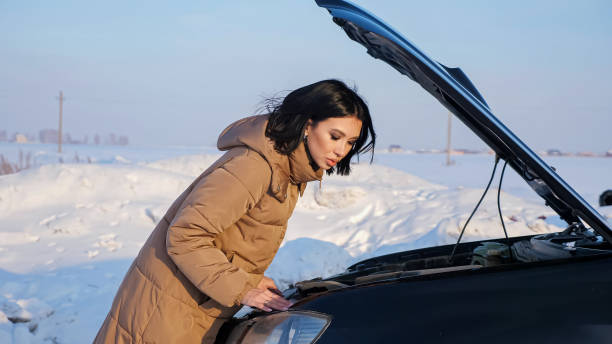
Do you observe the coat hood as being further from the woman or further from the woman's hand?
the woman's hand

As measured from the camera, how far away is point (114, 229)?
7520 millimetres

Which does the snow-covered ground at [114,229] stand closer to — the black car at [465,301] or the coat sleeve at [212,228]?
Answer: the coat sleeve at [212,228]

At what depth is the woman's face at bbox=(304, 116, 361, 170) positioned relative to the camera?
1.96 metres

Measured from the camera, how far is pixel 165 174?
1052 centimetres

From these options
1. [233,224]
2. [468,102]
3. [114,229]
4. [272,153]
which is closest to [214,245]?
[233,224]

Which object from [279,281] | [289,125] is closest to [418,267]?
[289,125]

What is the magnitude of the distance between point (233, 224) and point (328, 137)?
51cm

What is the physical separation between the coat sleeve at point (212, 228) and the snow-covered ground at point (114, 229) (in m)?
2.81

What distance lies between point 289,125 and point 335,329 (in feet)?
2.62

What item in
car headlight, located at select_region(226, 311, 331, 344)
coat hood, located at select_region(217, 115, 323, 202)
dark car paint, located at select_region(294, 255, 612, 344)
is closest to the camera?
dark car paint, located at select_region(294, 255, 612, 344)

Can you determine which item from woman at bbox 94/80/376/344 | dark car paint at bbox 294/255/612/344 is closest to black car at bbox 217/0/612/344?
dark car paint at bbox 294/255/612/344

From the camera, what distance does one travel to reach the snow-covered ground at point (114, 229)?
461 cm

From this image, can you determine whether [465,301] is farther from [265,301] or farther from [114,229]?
[114,229]

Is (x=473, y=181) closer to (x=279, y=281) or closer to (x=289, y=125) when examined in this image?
(x=279, y=281)
